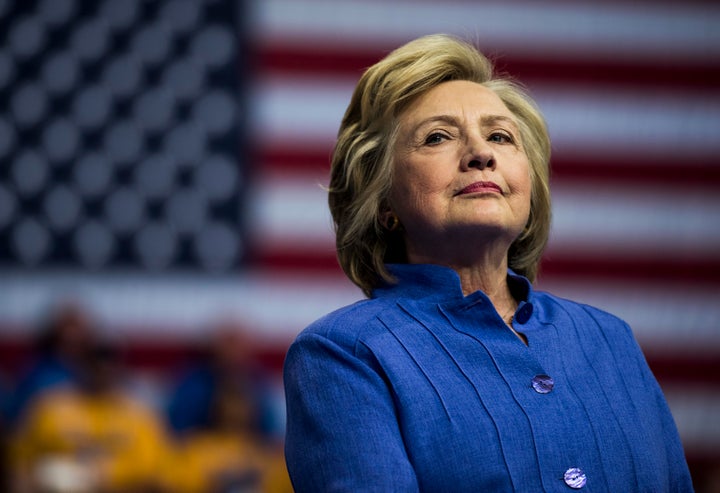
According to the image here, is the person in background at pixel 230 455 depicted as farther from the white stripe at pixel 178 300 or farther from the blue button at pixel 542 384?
the blue button at pixel 542 384

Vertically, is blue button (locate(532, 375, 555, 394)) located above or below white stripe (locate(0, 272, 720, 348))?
above

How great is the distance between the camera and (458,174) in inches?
55.4

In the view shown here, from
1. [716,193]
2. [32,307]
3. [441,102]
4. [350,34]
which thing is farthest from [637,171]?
[441,102]

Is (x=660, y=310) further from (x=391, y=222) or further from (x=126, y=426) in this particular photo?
(x=391, y=222)

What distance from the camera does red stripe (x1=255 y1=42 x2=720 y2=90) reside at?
5180 millimetres

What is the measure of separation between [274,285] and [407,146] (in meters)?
3.66

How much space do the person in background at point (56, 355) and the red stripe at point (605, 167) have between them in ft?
4.32

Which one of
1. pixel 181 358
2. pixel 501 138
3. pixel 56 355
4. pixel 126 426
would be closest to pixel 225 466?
pixel 126 426

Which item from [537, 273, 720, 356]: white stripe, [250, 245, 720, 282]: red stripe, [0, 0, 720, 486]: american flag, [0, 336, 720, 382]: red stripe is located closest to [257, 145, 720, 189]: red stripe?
[0, 0, 720, 486]: american flag

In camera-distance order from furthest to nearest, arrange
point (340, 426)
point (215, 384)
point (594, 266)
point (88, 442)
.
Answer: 1. point (594, 266)
2. point (215, 384)
3. point (88, 442)
4. point (340, 426)

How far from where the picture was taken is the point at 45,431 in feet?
12.2

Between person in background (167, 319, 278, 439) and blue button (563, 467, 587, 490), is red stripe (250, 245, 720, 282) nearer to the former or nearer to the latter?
person in background (167, 319, 278, 439)

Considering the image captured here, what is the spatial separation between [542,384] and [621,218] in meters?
4.13

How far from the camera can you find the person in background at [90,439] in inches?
144
